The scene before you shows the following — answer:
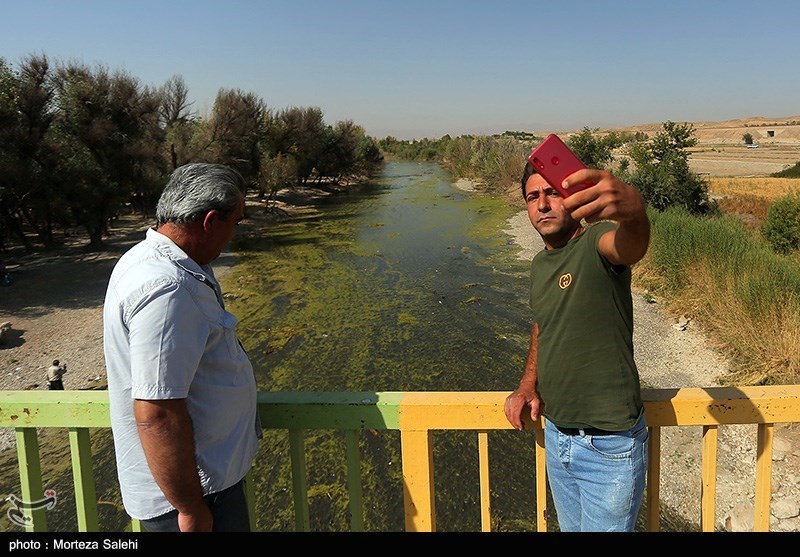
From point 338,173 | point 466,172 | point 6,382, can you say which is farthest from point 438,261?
point 466,172

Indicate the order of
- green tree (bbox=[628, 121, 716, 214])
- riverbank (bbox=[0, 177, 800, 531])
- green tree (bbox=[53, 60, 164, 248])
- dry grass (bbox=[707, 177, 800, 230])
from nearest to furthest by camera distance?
riverbank (bbox=[0, 177, 800, 531]), green tree (bbox=[53, 60, 164, 248]), green tree (bbox=[628, 121, 716, 214]), dry grass (bbox=[707, 177, 800, 230])

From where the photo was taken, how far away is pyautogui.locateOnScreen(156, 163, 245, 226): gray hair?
144cm

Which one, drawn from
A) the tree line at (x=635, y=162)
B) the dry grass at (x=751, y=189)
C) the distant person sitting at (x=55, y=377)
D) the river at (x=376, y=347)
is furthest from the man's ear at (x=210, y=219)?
the dry grass at (x=751, y=189)

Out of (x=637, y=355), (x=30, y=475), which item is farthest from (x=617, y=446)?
(x=637, y=355)

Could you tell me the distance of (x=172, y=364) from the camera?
1.25 m

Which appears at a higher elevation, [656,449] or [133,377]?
[133,377]

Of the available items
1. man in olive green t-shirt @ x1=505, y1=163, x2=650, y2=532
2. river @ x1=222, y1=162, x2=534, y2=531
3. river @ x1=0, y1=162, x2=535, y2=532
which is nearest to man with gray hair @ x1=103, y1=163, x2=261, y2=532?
man in olive green t-shirt @ x1=505, y1=163, x2=650, y2=532

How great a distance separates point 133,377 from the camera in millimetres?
1250

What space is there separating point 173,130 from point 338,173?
20.3 m

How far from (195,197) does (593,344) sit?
1.23 meters

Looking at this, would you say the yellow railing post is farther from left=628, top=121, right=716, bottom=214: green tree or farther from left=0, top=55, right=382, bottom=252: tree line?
left=628, top=121, right=716, bottom=214: green tree

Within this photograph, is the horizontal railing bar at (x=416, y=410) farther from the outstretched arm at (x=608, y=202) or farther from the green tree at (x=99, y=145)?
the green tree at (x=99, y=145)

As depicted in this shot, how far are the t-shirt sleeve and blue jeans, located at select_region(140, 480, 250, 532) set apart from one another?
377mm
